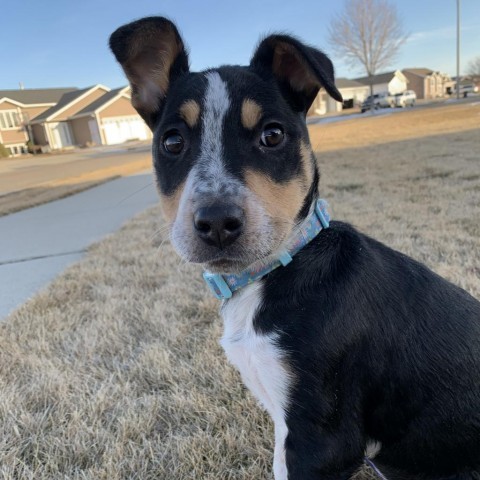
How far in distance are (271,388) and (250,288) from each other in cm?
44

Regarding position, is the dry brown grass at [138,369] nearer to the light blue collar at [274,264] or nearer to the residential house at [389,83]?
the light blue collar at [274,264]

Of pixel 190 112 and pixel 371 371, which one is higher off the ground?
pixel 190 112

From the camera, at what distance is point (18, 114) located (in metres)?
56.1

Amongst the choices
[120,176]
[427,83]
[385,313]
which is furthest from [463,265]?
[427,83]

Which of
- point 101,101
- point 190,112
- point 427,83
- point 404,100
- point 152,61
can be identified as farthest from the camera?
point 427,83

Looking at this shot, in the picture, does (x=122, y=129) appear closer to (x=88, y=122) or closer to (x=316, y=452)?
(x=88, y=122)

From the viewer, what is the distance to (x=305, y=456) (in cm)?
177

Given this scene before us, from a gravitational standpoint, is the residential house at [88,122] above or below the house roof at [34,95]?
below

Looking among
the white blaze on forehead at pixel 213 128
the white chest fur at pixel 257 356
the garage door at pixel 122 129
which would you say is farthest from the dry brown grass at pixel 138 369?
the garage door at pixel 122 129

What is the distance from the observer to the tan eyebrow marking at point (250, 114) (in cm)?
206

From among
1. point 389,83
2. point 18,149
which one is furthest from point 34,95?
point 389,83

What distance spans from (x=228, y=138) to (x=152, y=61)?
82cm

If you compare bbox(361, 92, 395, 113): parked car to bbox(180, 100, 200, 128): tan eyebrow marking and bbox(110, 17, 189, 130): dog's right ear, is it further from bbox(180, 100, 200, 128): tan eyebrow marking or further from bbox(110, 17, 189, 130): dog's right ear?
bbox(180, 100, 200, 128): tan eyebrow marking

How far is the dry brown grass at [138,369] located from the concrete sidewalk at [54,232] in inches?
15.6
